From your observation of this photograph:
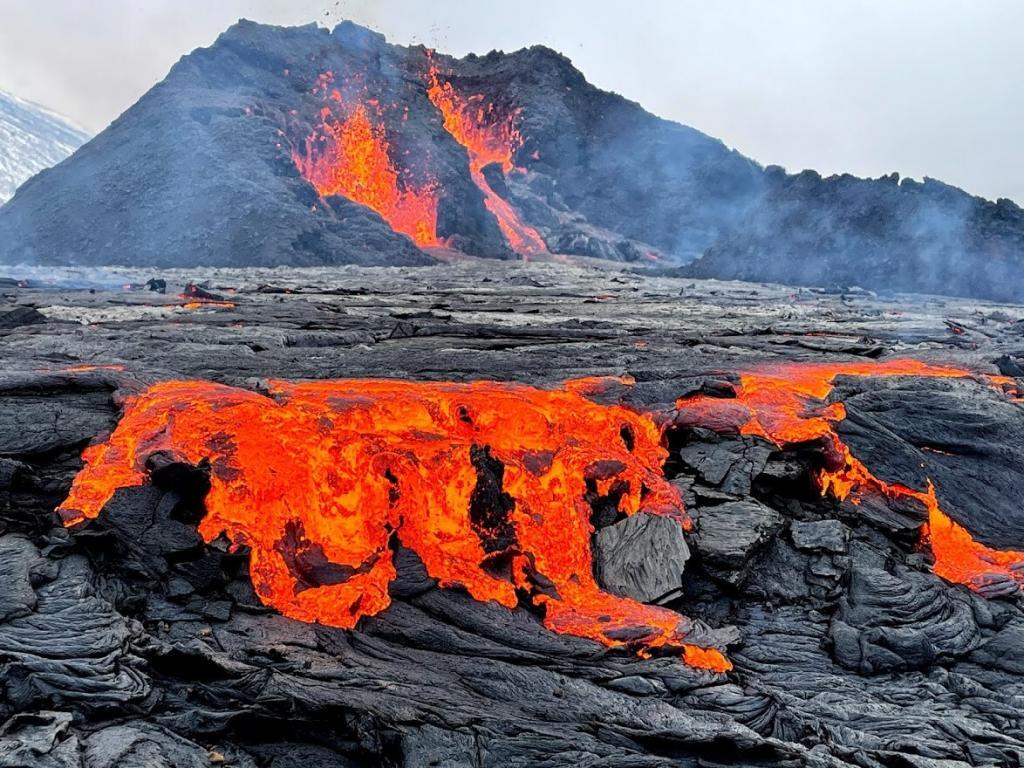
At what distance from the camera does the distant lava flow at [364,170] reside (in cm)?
4897

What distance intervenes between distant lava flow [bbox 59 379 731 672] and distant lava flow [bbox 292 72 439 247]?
42520 millimetres

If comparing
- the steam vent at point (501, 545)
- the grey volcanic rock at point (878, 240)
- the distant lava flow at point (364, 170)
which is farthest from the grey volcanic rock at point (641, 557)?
the distant lava flow at point (364, 170)

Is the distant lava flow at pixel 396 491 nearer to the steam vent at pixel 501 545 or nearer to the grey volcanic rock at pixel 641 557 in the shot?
the steam vent at pixel 501 545

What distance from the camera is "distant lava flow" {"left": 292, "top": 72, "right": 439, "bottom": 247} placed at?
161 feet

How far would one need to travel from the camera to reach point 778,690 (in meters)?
5.21

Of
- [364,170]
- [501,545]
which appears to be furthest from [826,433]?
[364,170]

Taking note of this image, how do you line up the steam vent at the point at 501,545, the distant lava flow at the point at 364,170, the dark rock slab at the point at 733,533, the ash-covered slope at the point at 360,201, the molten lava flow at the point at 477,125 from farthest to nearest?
the molten lava flow at the point at 477,125
the distant lava flow at the point at 364,170
the ash-covered slope at the point at 360,201
the dark rock slab at the point at 733,533
the steam vent at the point at 501,545

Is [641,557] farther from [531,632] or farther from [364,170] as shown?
[364,170]

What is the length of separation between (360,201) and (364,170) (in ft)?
9.85

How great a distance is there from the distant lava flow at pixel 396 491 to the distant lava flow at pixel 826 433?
1.04 m

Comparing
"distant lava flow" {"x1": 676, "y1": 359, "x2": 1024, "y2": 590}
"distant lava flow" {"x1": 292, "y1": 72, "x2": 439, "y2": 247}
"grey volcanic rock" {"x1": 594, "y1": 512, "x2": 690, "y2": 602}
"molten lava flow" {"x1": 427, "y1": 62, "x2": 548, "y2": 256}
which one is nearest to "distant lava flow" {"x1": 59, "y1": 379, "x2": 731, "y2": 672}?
"grey volcanic rock" {"x1": 594, "y1": 512, "x2": 690, "y2": 602}

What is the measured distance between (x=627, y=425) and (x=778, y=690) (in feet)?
11.0

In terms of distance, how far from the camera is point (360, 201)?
1939 inches

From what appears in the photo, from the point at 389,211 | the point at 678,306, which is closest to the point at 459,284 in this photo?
the point at 678,306
